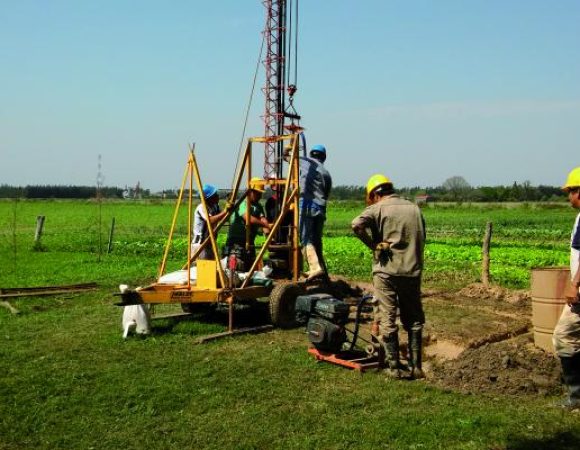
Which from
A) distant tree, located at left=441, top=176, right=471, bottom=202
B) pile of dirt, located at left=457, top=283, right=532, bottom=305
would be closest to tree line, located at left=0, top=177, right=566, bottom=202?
distant tree, located at left=441, top=176, right=471, bottom=202

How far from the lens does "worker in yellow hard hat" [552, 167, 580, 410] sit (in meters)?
5.79

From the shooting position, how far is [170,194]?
350 feet

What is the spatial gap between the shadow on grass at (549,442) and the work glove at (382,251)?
244 cm

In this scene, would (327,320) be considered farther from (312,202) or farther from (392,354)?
(312,202)

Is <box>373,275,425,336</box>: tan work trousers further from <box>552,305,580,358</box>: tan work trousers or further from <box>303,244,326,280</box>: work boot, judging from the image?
<box>303,244,326,280</box>: work boot

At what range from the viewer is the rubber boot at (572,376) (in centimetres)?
585

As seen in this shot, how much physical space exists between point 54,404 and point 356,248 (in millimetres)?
19064

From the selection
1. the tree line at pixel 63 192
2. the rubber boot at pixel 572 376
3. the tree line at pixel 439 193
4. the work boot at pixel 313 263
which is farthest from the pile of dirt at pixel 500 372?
the tree line at pixel 63 192

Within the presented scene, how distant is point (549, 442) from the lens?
4.91m

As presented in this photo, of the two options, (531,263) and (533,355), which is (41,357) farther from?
(531,263)

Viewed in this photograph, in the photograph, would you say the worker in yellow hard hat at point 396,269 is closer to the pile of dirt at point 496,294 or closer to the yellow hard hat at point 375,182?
the yellow hard hat at point 375,182

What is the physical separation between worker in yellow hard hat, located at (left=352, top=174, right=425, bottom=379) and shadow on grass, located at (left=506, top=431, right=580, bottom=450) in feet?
6.10

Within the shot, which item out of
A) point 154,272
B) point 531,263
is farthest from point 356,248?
point 154,272

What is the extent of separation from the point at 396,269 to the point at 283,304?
2.71 m
